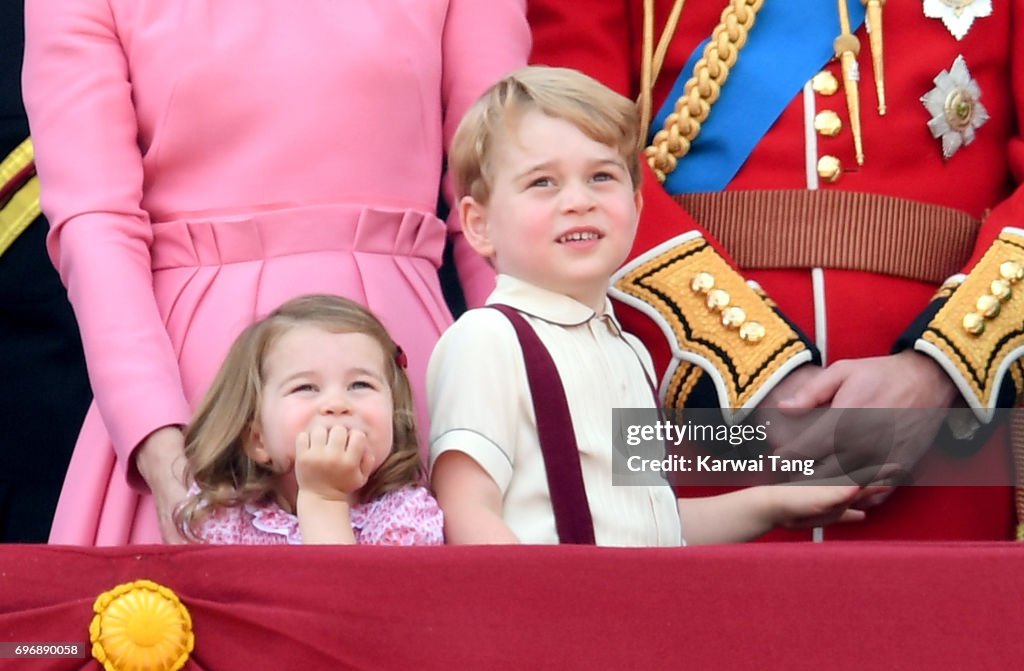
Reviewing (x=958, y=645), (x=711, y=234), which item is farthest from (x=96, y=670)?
(x=711, y=234)

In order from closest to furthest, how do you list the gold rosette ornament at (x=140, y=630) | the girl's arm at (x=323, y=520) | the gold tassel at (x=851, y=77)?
the gold rosette ornament at (x=140, y=630) → the girl's arm at (x=323, y=520) → the gold tassel at (x=851, y=77)

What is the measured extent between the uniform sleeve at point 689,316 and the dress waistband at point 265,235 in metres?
0.33

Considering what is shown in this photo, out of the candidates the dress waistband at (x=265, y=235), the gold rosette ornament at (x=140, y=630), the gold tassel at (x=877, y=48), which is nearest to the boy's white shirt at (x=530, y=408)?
the dress waistband at (x=265, y=235)

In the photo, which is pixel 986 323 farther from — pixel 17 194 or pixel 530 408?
pixel 17 194

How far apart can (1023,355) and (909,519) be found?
239mm

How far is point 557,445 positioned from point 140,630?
549mm

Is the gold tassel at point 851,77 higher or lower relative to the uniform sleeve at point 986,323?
higher

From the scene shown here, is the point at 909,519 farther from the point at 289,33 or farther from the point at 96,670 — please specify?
the point at 96,670

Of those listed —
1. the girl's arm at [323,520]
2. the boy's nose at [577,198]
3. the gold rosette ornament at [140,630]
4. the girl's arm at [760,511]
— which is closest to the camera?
the gold rosette ornament at [140,630]

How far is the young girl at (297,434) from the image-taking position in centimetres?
186

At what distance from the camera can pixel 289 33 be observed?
2221 millimetres

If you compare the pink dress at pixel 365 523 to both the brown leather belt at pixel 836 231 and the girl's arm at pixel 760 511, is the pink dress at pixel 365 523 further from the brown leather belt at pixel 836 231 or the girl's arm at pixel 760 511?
the brown leather belt at pixel 836 231

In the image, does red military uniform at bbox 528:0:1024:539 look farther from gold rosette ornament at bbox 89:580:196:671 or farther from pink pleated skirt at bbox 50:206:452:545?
gold rosette ornament at bbox 89:580:196:671

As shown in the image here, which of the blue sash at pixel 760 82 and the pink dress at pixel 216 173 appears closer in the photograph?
the pink dress at pixel 216 173
